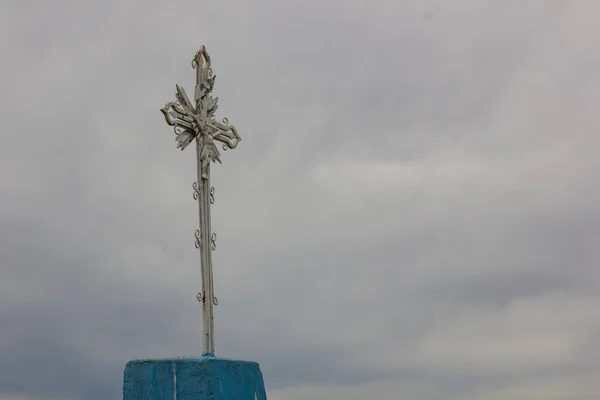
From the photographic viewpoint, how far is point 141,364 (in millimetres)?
8031

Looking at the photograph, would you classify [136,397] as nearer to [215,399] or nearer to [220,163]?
[215,399]

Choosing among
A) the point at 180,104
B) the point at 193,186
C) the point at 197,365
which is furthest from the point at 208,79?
the point at 197,365

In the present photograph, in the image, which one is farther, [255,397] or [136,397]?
[255,397]

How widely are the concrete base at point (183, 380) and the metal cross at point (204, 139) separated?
2.09 feet

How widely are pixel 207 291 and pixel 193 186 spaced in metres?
1.29

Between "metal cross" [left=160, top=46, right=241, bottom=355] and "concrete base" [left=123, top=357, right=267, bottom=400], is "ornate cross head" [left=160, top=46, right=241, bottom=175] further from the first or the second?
"concrete base" [left=123, top=357, right=267, bottom=400]

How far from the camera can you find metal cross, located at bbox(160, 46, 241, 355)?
29.0 ft

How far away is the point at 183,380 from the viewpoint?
780cm

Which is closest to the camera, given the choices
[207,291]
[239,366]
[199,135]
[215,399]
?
[215,399]

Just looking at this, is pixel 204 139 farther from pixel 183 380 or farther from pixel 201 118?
pixel 183 380

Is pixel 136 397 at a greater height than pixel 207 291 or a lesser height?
lesser

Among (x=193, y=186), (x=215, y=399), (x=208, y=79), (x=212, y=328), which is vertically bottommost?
(x=215, y=399)

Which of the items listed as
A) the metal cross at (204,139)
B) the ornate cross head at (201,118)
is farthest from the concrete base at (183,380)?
the ornate cross head at (201,118)

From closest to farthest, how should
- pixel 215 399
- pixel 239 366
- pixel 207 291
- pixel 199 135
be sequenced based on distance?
pixel 215 399
pixel 239 366
pixel 207 291
pixel 199 135
